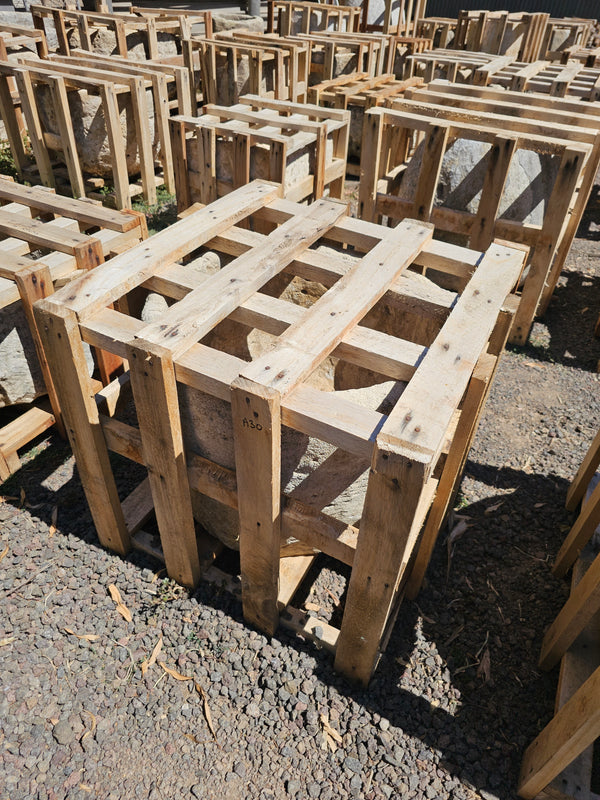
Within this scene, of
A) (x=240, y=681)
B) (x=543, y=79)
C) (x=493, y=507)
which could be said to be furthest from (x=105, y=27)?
(x=240, y=681)

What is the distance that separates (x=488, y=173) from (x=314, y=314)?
9.68ft

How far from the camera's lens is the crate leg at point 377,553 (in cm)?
182

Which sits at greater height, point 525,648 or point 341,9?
point 341,9

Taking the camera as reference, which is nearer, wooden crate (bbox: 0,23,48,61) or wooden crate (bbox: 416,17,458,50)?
wooden crate (bbox: 0,23,48,61)

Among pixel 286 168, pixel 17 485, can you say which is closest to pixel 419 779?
pixel 17 485

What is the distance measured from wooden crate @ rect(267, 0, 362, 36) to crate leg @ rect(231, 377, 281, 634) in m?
11.8

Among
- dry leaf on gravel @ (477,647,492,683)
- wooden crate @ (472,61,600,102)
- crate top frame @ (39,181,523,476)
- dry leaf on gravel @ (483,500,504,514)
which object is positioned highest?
wooden crate @ (472,61,600,102)

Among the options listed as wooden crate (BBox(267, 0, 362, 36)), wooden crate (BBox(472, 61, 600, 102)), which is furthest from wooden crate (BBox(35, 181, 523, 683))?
wooden crate (BBox(267, 0, 362, 36))

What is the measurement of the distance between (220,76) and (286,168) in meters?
5.52

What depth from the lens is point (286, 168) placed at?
475cm

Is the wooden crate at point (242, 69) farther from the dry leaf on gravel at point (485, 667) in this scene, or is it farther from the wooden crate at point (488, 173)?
the dry leaf on gravel at point (485, 667)

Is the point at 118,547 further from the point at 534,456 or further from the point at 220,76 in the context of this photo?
the point at 220,76

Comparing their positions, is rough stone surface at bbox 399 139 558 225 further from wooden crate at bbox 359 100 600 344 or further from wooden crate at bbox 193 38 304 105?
wooden crate at bbox 193 38 304 105

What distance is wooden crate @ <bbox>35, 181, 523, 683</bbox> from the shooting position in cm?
196
